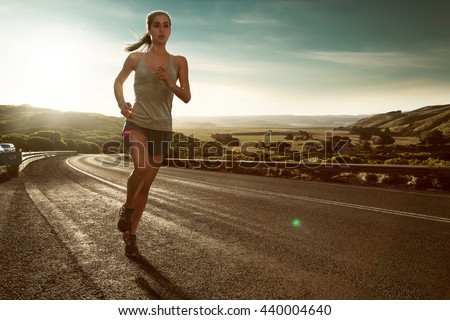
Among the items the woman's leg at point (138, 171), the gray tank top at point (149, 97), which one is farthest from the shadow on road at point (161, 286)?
the gray tank top at point (149, 97)

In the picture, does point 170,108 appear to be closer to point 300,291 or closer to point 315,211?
point 300,291

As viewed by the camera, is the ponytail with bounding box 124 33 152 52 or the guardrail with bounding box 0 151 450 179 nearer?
the ponytail with bounding box 124 33 152 52

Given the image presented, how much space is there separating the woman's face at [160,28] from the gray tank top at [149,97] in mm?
220

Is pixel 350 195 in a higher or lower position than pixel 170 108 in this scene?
lower

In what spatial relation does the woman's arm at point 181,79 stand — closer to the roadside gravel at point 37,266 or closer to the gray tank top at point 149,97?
the gray tank top at point 149,97

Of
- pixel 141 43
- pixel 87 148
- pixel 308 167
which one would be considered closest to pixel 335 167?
pixel 308 167

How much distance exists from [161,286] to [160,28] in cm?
243

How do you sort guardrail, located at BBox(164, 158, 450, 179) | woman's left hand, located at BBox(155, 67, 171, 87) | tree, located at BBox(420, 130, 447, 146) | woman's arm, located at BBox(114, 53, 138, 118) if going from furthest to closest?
tree, located at BBox(420, 130, 447, 146)
guardrail, located at BBox(164, 158, 450, 179)
woman's arm, located at BBox(114, 53, 138, 118)
woman's left hand, located at BBox(155, 67, 171, 87)

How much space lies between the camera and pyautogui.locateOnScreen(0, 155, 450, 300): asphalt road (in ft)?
9.20

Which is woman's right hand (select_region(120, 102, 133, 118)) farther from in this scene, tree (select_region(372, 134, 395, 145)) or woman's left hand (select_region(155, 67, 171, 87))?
tree (select_region(372, 134, 395, 145))

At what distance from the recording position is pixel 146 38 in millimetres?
4137

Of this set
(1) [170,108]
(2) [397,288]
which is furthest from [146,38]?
(2) [397,288]

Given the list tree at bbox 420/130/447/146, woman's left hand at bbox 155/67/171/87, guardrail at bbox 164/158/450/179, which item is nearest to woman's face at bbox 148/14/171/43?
woman's left hand at bbox 155/67/171/87
